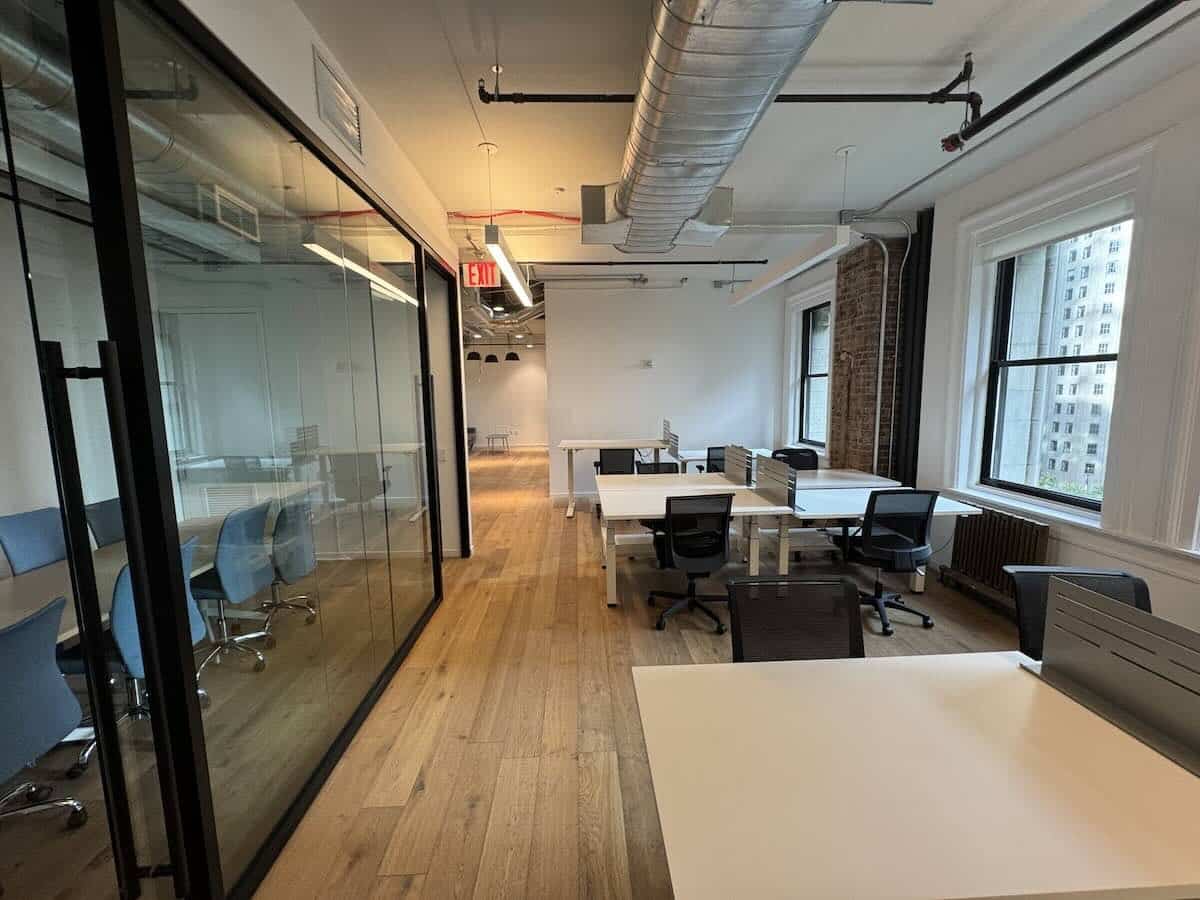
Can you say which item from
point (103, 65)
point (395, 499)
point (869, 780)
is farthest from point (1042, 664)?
point (395, 499)

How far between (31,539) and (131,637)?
5.18 feet

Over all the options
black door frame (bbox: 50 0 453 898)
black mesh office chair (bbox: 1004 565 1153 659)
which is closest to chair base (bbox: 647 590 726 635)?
black mesh office chair (bbox: 1004 565 1153 659)

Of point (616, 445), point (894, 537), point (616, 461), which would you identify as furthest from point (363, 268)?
point (616, 445)

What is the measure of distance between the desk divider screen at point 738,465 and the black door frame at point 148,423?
3.84 meters

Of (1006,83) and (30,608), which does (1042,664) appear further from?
(30,608)

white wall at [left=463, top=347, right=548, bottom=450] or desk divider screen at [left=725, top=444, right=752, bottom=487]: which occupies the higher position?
white wall at [left=463, top=347, right=548, bottom=450]

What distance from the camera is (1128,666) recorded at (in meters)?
1.16

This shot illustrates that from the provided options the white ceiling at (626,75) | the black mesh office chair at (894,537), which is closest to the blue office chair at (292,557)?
the white ceiling at (626,75)

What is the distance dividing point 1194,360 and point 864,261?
2.82m

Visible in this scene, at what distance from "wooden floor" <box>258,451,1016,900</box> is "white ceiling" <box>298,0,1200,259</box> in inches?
111

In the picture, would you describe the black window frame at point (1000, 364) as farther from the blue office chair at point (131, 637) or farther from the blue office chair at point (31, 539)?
the blue office chair at point (31, 539)

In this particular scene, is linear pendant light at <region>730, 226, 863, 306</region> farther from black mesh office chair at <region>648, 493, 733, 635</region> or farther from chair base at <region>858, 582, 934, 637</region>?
chair base at <region>858, 582, 934, 637</region>

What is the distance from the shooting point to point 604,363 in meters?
7.23

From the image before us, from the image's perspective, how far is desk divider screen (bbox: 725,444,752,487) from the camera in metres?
4.30
